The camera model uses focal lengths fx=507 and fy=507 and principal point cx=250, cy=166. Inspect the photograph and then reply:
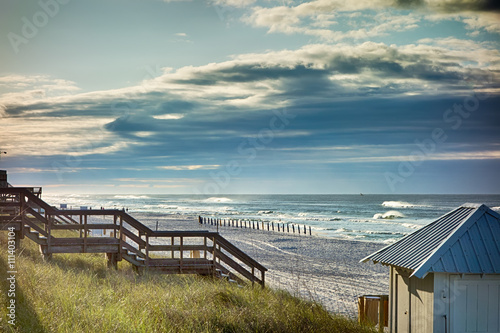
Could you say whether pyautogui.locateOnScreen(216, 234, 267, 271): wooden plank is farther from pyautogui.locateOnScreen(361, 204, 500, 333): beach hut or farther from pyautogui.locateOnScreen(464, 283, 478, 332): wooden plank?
pyautogui.locateOnScreen(464, 283, 478, 332): wooden plank

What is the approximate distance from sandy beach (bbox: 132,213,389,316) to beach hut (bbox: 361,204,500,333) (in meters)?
2.39

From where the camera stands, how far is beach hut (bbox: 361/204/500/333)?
33.7ft

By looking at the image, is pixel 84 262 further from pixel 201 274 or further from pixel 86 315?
pixel 86 315

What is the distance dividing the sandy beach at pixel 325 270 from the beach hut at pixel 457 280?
7.83ft

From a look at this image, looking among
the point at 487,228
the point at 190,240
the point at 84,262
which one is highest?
the point at 487,228

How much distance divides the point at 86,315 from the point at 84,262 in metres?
8.07

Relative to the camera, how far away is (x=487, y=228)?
11.1 metres

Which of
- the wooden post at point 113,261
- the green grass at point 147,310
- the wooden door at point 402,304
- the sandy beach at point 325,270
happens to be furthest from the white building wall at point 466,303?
the wooden post at point 113,261

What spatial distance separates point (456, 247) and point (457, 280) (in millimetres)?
689

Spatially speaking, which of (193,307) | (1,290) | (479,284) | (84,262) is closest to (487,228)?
(479,284)

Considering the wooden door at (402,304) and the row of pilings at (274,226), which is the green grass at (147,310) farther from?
the row of pilings at (274,226)

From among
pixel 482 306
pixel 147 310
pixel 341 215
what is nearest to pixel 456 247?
pixel 482 306

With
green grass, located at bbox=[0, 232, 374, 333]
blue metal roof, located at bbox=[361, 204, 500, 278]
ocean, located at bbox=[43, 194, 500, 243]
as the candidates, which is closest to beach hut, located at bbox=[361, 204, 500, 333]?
blue metal roof, located at bbox=[361, 204, 500, 278]

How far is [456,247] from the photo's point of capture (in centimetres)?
1063
